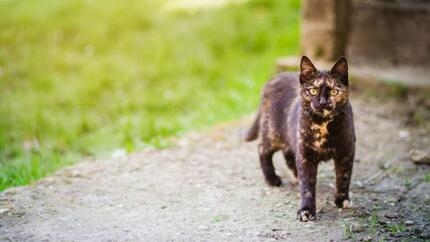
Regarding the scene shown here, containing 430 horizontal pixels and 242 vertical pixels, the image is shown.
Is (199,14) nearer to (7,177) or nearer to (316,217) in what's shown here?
(7,177)

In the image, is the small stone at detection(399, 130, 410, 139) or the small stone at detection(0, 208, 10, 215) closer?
the small stone at detection(0, 208, 10, 215)

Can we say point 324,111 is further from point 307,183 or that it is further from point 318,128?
point 307,183

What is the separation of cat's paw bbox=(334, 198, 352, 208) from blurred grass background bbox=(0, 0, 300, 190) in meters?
2.17

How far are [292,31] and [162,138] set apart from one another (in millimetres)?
3670

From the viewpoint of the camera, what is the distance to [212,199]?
461 centimetres

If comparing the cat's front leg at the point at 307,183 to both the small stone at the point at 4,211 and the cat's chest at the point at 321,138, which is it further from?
the small stone at the point at 4,211

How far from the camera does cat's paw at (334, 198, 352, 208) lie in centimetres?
436

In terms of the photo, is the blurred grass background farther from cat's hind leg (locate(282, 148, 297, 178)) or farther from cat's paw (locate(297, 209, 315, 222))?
cat's paw (locate(297, 209, 315, 222))

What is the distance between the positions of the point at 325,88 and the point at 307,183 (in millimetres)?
678

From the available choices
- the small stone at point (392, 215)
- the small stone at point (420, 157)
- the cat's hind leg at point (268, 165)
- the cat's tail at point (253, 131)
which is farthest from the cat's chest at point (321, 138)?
the small stone at point (420, 157)

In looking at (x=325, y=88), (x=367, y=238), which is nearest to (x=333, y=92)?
(x=325, y=88)

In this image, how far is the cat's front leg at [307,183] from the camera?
417 centimetres

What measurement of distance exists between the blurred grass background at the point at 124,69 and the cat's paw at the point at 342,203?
85.3 inches

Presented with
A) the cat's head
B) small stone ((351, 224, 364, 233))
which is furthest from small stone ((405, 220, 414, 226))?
the cat's head
